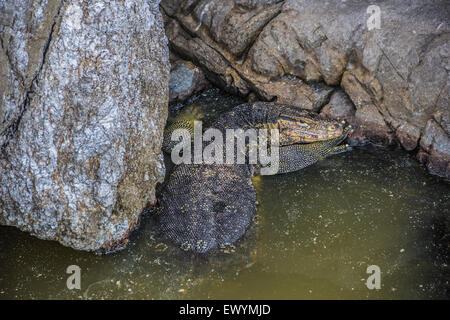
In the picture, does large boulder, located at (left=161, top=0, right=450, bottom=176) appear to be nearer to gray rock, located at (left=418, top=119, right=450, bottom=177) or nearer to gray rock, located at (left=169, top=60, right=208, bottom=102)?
gray rock, located at (left=418, top=119, right=450, bottom=177)

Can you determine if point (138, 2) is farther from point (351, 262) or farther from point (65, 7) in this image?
point (351, 262)

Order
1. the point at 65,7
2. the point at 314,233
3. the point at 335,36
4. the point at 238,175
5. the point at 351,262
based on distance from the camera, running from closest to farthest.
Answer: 1. the point at 65,7
2. the point at 351,262
3. the point at 314,233
4. the point at 238,175
5. the point at 335,36

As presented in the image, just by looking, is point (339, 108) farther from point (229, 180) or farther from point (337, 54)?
point (229, 180)

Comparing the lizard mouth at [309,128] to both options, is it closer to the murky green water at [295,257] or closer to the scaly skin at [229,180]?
the scaly skin at [229,180]

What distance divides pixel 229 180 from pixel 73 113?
1.78 m

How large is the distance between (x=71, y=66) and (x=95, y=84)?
0.77ft

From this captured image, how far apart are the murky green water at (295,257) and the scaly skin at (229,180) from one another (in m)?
0.15

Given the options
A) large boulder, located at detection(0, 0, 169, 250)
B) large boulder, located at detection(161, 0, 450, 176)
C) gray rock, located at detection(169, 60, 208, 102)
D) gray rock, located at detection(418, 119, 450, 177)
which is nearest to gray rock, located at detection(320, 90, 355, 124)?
large boulder, located at detection(161, 0, 450, 176)

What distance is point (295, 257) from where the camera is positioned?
4402 mm


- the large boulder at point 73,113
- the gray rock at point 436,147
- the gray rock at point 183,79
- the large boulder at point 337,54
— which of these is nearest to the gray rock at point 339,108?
the large boulder at point 337,54

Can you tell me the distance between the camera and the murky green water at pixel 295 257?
4.11 metres

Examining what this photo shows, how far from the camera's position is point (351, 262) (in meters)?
4.32

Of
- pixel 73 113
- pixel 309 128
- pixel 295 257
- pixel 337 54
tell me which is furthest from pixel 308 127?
pixel 73 113
